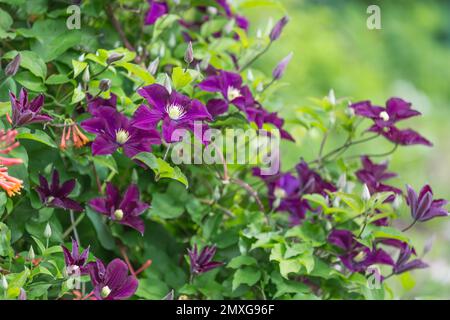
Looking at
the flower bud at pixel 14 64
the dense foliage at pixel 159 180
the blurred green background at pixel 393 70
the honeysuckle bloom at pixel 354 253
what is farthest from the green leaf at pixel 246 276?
the blurred green background at pixel 393 70

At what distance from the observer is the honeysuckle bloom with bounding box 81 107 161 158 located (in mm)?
1052

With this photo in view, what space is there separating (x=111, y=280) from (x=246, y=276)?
25 cm

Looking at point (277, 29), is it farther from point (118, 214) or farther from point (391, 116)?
point (118, 214)

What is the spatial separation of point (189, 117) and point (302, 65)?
3.12 meters

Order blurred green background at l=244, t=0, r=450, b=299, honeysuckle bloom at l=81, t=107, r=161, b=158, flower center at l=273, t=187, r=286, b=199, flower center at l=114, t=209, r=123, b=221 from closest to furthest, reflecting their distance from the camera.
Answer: honeysuckle bloom at l=81, t=107, r=161, b=158 < flower center at l=114, t=209, r=123, b=221 < flower center at l=273, t=187, r=286, b=199 < blurred green background at l=244, t=0, r=450, b=299

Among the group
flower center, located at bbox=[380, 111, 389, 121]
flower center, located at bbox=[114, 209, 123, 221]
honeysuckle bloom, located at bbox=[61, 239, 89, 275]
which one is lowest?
honeysuckle bloom, located at bbox=[61, 239, 89, 275]

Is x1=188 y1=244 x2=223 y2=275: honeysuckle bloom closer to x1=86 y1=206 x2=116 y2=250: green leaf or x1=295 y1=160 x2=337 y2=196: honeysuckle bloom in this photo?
x1=86 y1=206 x2=116 y2=250: green leaf

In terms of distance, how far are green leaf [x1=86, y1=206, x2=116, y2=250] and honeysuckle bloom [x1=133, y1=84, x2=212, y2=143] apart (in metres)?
0.26

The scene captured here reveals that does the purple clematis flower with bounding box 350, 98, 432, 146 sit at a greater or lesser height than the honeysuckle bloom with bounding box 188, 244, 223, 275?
greater

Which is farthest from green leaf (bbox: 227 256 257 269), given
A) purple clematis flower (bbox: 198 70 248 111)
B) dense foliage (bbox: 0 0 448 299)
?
purple clematis flower (bbox: 198 70 248 111)

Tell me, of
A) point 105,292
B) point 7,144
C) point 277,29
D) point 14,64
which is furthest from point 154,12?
point 105,292

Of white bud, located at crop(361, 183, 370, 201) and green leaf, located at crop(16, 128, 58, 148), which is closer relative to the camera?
green leaf, located at crop(16, 128, 58, 148)
